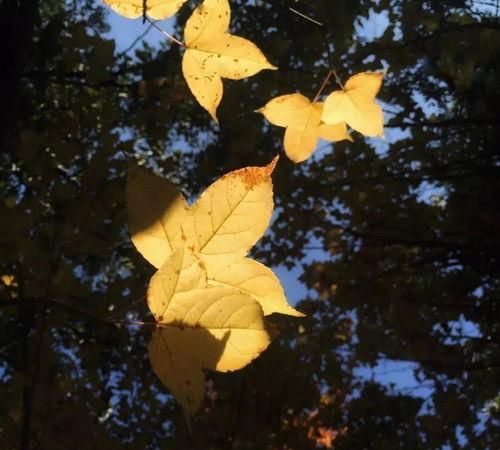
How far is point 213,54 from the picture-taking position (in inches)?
32.8

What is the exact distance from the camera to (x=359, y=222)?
10.5 feet

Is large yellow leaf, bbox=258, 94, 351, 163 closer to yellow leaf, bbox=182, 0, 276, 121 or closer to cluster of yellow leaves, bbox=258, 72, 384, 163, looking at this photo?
cluster of yellow leaves, bbox=258, 72, 384, 163

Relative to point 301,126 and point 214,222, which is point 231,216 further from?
point 301,126

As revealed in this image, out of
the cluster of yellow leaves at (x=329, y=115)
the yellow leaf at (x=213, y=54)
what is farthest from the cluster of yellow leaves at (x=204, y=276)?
the cluster of yellow leaves at (x=329, y=115)

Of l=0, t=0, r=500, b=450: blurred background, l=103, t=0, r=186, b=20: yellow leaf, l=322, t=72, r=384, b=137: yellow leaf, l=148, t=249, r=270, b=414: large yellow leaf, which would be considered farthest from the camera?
l=0, t=0, r=500, b=450: blurred background

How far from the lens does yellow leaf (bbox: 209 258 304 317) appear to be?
0.60 metres

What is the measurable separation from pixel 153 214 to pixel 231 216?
0.26 ft

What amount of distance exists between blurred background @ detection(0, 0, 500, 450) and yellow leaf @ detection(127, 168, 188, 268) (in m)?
1.06

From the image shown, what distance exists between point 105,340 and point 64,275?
72cm

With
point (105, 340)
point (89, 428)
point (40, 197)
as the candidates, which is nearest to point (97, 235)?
point (40, 197)

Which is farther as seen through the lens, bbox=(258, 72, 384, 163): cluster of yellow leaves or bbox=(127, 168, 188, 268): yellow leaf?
bbox=(258, 72, 384, 163): cluster of yellow leaves

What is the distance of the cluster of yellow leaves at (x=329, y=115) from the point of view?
1.03 meters

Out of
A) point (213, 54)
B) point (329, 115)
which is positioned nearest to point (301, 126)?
point (329, 115)

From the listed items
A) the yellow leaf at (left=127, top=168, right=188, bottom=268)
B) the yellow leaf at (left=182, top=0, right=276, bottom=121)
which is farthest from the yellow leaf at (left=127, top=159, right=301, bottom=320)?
the yellow leaf at (left=182, top=0, right=276, bottom=121)
